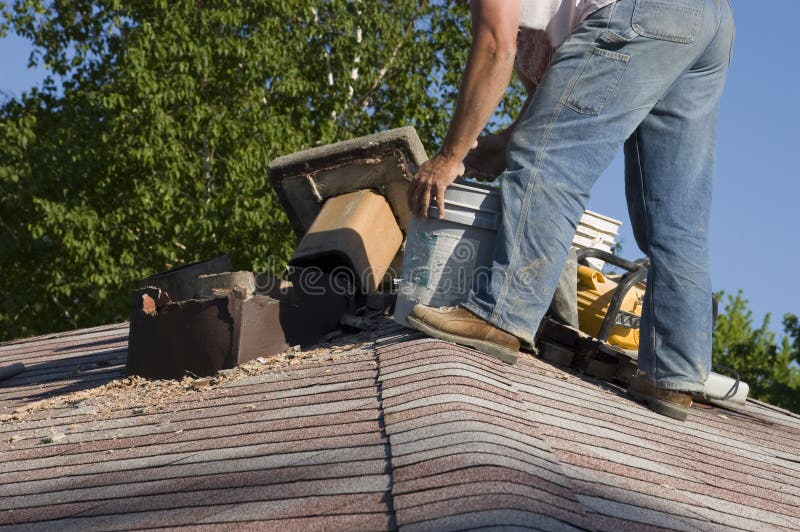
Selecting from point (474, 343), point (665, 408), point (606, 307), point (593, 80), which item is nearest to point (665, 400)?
point (665, 408)

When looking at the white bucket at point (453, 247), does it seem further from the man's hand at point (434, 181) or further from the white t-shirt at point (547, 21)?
the white t-shirt at point (547, 21)

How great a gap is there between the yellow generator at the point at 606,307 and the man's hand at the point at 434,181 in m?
1.25

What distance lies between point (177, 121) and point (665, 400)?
57.6 feet

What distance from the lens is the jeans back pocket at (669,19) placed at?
3.65 m

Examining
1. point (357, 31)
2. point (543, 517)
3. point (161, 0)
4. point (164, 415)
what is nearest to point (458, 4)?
point (357, 31)

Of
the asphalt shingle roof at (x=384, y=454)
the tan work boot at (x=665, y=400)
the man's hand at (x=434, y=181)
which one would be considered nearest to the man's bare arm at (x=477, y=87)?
the man's hand at (x=434, y=181)

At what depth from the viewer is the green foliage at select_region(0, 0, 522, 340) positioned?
1995 cm

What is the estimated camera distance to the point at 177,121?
20469 mm

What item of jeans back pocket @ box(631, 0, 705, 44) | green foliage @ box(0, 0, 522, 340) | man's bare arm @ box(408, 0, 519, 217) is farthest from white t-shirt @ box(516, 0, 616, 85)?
green foliage @ box(0, 0, 522, 340)

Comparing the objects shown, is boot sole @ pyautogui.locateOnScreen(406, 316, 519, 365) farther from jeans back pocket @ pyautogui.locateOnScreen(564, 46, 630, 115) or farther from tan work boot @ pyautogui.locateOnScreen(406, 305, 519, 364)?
jeans back pocket @ pyautogui.locateOnScreen(564, 46, 630, 115)

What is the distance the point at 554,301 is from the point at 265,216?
1549 centimetres

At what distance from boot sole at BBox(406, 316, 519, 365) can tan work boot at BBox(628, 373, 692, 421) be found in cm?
73

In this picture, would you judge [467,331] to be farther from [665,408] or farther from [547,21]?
[547,21]

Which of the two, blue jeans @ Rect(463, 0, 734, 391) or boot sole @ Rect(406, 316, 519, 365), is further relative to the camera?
boot sole @ Rect(406, 316, 519, 365)
